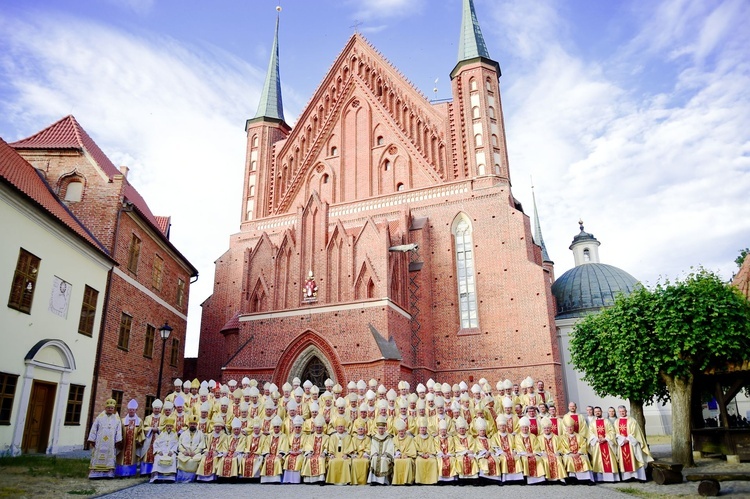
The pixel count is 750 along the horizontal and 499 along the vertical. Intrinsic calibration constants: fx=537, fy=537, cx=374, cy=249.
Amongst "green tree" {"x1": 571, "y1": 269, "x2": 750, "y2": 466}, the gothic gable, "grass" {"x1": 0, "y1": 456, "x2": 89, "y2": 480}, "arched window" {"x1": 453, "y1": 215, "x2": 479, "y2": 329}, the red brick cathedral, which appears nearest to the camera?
"grass" {"x1": 0, "y1": 456, "x2": 89, "y2": 480}

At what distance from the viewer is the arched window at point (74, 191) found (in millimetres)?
20141

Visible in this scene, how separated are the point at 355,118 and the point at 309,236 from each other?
789 centimetres

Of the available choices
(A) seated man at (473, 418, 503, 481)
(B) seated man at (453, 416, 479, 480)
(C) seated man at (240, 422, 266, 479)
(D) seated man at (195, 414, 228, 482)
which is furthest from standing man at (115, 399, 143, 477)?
(A) seated man at (473, 418, 503, 481)

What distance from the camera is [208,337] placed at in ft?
86.4

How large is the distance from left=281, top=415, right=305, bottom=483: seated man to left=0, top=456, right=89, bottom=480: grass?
4536 mm

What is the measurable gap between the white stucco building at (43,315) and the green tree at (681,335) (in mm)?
16233

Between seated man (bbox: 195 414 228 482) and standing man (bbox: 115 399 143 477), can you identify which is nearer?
seated man (bbox: 195 414 228 482)

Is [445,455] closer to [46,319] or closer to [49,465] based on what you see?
[49,465]

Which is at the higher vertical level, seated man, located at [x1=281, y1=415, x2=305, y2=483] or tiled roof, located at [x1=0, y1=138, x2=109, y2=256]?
tiled roof, located at [x1=0, y1=138, x2=109, y2=256]

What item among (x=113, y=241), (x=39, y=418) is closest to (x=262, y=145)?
(x=113, y=241)

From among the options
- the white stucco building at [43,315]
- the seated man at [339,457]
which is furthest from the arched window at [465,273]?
the white stucco building at [43,315]

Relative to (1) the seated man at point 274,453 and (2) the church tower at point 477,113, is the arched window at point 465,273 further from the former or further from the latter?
(1) the seated man at point 274,453

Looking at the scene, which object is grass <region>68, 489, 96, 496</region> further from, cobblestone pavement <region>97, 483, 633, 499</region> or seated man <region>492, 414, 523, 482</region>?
seated man <region>492, 414, 523, 482</region>

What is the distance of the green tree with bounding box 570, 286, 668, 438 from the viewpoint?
47.2ft
